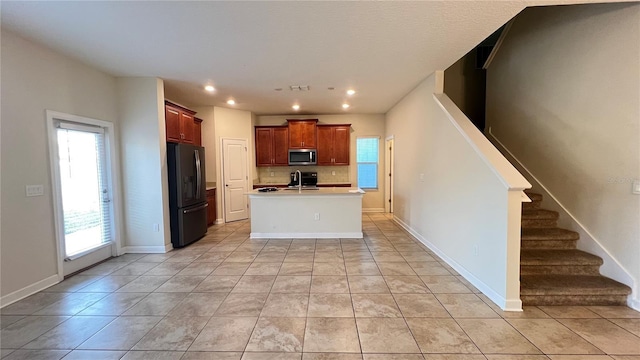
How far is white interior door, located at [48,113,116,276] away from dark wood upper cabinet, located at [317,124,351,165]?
430 cm

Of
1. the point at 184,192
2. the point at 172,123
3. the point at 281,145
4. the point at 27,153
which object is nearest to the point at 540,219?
the point at 184,192

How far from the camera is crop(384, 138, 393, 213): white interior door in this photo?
260 inches

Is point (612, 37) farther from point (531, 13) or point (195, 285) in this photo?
point (195, 285)

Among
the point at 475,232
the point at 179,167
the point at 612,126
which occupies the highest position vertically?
the point at 612,126

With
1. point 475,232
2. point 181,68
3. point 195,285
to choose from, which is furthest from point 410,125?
point 195,285

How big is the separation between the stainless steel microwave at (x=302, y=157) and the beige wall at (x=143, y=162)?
3106mm

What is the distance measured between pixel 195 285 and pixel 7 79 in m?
2.84

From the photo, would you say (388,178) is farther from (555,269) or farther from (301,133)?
(555,269)

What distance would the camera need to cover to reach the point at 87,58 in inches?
127

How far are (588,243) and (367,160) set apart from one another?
15.2 ft

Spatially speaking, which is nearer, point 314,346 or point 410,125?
point 314,346

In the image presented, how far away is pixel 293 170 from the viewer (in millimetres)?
7051

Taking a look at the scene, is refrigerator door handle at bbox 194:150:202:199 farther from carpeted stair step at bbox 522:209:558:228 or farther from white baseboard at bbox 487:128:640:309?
white baseboard at bbox 487:128:640:309

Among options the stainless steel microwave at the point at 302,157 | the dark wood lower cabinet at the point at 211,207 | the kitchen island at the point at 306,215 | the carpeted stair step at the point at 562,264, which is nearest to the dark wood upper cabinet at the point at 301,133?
the stainless steel microwave at the point at 302,157
